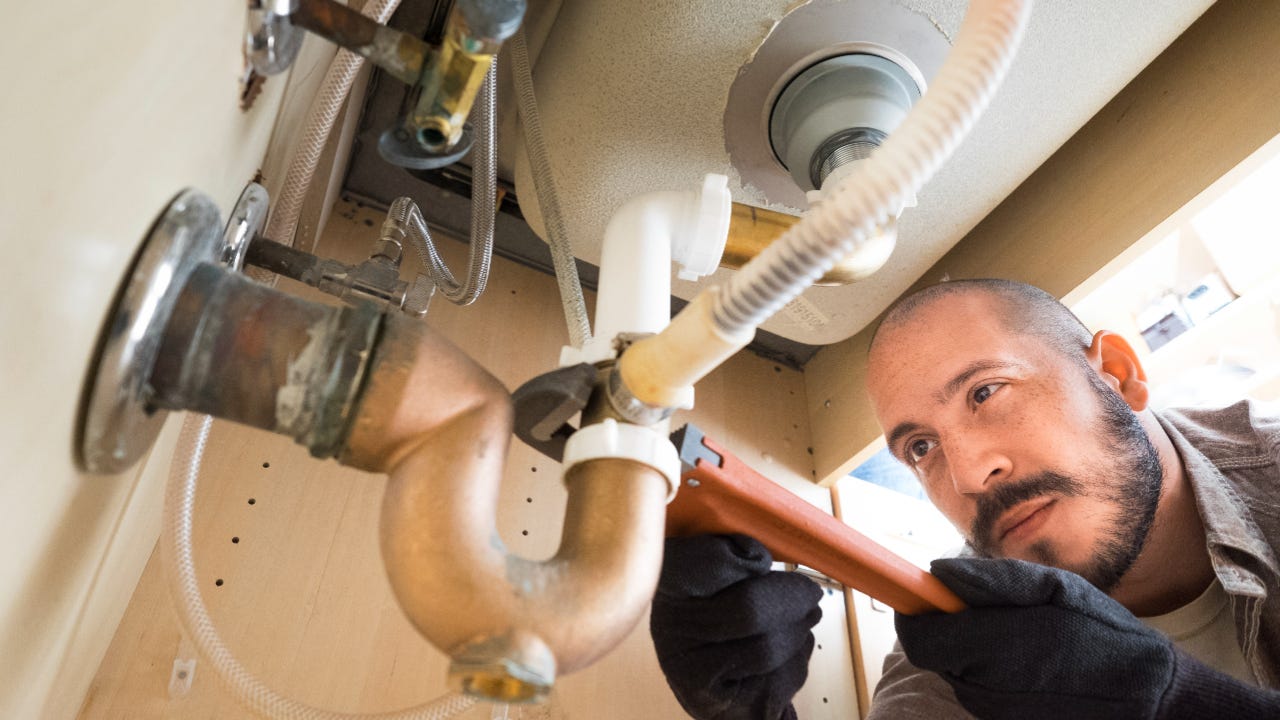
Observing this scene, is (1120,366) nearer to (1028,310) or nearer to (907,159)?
(1028,310)

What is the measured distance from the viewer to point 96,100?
270 mm

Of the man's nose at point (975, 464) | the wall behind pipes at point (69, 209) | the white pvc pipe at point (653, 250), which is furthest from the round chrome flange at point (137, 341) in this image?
the man's nose at point (975, 464)

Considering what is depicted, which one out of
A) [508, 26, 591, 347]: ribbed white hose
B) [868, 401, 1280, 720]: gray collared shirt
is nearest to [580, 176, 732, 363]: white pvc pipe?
[508, 26, 591, 347]: ribbed white hose

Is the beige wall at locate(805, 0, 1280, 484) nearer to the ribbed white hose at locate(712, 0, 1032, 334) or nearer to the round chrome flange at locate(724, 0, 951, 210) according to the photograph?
the round chrome flange at locate(724, 0, 951, 210)

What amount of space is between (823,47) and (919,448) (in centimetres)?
48

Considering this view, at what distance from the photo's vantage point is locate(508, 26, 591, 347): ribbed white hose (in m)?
0.58

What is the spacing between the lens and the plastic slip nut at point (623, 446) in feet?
1.39

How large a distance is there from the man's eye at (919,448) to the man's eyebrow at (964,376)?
6 centimetres

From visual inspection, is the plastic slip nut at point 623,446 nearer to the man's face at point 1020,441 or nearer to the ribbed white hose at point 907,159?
the ribbed white hose at point 907,159

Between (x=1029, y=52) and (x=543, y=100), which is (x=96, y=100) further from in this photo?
(x=1029, y=52)

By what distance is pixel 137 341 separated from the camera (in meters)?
0.32

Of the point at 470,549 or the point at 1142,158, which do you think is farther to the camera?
the point at 1142,158

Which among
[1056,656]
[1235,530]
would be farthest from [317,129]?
[1235,530]

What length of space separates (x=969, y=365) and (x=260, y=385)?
763 millimetres
